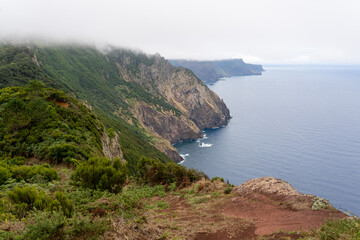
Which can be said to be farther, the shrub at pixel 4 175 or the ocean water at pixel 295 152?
the ocean water at pixel 295 152

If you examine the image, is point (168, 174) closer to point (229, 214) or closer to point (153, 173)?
point (153, 173)

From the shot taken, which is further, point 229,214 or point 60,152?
point 60,152

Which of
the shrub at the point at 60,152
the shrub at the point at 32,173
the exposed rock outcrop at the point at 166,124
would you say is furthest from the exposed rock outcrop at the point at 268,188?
the exposed rock outcrop at the point at 166,124

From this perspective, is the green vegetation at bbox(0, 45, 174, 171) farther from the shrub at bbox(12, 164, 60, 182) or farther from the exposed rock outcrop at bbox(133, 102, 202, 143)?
the exposed rock outcrop at bbox(133, 102, 202, 143)

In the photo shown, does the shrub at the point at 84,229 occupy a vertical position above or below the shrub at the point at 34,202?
above

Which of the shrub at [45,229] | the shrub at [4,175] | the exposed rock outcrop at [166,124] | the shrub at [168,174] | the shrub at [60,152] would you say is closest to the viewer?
the shrub at [45,229]

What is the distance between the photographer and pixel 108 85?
7584 inches

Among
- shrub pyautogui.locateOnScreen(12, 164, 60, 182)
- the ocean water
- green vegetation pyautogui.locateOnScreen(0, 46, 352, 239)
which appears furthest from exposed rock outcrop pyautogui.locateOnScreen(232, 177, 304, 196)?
the ocean water

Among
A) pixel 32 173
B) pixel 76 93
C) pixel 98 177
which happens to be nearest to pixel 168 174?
pixel 98 177

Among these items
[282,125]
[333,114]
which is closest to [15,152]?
[282,125]

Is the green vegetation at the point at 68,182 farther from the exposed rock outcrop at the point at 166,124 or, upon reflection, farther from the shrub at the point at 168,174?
the exposed rock outcrop at the point at 166,124

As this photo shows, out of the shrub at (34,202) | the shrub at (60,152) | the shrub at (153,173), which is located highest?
the shrub at (34,202)

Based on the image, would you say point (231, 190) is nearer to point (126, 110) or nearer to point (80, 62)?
point (126, 110)

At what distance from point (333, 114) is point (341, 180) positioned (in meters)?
110
